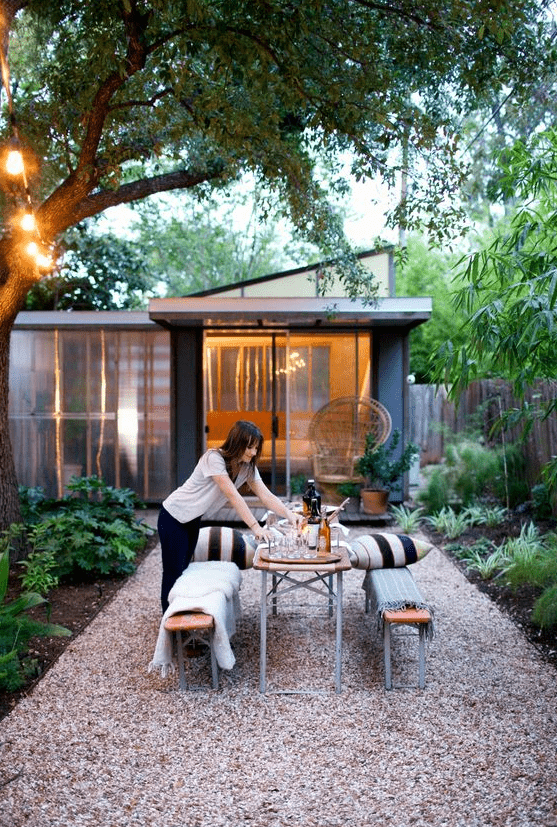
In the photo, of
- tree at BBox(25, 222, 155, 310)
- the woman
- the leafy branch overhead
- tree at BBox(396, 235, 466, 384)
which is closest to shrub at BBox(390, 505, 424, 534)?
the leafy branch overhead

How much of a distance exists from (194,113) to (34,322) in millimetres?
5298

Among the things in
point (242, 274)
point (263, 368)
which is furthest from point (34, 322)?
point (242, 274)

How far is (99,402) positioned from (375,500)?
398 cm

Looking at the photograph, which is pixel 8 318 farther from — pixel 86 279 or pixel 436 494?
pixel 86 279

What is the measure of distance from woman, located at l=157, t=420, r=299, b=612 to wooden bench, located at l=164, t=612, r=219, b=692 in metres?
0.56

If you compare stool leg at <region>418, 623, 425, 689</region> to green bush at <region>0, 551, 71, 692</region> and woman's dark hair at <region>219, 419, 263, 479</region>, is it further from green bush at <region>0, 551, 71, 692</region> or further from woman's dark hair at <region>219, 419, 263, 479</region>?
green bush at <region>0, 551, 71, 692</region>

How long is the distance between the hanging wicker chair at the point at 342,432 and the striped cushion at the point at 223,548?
4.71 metres

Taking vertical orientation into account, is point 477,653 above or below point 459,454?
below

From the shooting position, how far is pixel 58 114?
6.58 m

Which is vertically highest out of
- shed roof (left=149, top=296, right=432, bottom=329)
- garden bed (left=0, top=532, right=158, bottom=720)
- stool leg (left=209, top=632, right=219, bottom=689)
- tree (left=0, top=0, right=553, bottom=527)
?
tree (left=0, top=0, right=553, bottom=527)

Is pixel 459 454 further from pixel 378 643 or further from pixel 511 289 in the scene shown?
pixel 511 289

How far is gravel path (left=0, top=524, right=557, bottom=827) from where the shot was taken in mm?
2900

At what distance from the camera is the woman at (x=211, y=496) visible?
14.3 feet

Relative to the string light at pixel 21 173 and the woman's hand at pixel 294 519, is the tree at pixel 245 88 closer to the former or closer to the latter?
the string light at pixel 21 173
